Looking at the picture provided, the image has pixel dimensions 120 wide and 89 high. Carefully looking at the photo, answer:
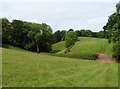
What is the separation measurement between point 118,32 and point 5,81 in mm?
38000

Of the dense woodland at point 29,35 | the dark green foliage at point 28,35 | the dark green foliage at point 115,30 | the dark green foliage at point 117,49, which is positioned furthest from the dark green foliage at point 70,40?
the dark green foliage at point 117,49

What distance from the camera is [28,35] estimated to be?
97875 millimetres

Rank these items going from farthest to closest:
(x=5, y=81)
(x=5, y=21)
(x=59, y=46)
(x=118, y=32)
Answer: (x=59, y=46) < (x=5, y=21) < (x=118, y=32) < (x=5, y=81)

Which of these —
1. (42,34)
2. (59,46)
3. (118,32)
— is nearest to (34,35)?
(42,34)

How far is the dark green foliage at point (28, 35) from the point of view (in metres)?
97.5

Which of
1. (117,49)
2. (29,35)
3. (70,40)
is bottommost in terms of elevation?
(117,49)

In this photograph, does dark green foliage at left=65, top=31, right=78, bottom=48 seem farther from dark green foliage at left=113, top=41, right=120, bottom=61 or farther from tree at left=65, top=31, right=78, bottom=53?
dark green foliage at left=113, top=41, right=120, bottom=61

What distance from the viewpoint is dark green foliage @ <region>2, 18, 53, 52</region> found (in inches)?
3839

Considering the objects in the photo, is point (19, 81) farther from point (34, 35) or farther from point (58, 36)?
point (58, 36)

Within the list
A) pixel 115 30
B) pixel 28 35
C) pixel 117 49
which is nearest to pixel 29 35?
pixel 28 35

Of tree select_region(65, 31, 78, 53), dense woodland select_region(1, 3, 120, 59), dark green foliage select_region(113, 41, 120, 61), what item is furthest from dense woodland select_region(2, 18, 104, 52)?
dark green foliage select_region(113, 41, 120, 61)

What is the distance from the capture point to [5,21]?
337ft

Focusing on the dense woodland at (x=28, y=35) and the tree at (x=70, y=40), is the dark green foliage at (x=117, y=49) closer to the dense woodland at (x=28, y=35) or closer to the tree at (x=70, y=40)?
the dense woodland at (x=28, y=35)

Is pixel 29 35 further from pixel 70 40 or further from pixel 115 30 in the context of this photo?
pixel 115 30
